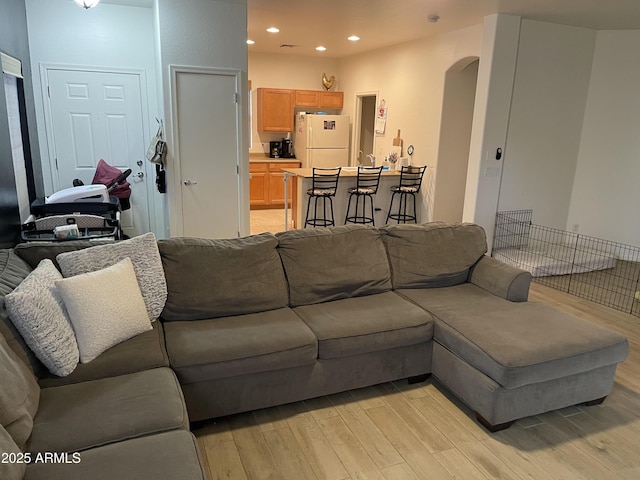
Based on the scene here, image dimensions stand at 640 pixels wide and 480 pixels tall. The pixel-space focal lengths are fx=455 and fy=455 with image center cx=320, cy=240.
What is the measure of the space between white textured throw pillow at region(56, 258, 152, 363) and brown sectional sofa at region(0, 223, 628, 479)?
0.22 feet

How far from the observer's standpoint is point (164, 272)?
255 centimetres

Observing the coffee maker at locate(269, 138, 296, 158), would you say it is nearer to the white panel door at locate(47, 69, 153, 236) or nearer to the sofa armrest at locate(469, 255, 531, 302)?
the white panel door at locate(47, 69, 153, 236)

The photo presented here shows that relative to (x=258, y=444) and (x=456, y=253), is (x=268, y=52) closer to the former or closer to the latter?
(x=456, y=253)

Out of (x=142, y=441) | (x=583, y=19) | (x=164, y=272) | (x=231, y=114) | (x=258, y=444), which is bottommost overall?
(x=258, y=444)

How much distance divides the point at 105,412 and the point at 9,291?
29.5 inches

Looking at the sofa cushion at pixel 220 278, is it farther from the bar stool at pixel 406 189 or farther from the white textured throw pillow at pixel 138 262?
the bar stool at pixel 406 189

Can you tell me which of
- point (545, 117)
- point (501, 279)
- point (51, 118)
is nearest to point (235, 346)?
point (501, 279)

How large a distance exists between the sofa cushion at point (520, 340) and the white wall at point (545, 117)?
3024 millimetres

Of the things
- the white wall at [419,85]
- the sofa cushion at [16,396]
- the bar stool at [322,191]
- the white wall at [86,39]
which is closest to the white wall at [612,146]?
the white wall at [419,85]

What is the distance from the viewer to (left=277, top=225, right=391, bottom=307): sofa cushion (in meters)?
2.84

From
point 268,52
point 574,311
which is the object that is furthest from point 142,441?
point 268,52

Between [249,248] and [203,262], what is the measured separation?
0.29 metres

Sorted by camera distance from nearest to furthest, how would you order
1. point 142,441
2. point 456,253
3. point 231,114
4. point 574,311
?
point 142,441 < point 456,253 < point 574,311 < point 231,114

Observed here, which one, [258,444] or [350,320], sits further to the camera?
[350,320]
